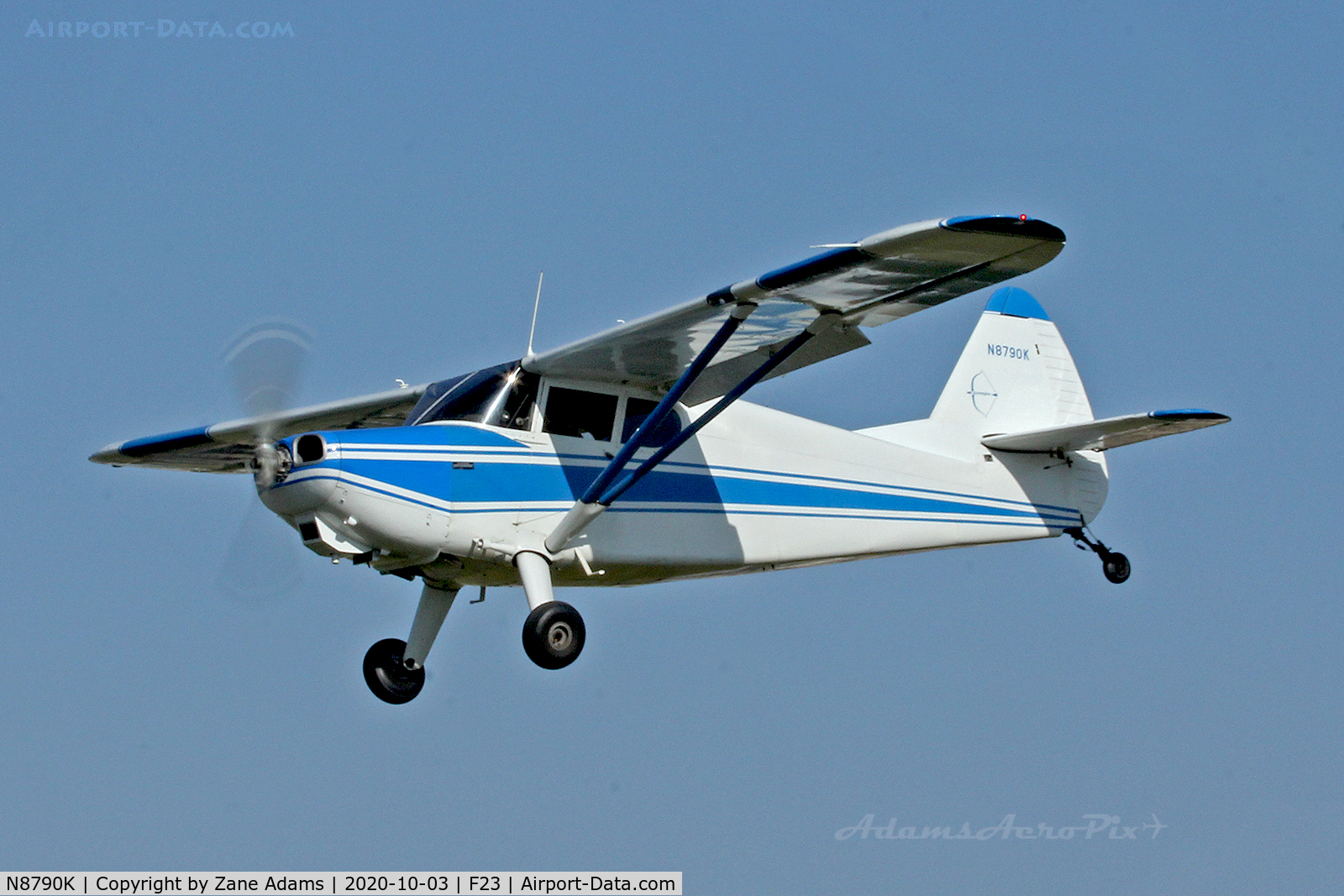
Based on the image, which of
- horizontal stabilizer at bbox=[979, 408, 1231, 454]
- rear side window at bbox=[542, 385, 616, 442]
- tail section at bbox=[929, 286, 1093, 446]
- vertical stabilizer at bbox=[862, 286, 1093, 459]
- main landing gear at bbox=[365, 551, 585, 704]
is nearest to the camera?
rear side window at bbox=[542, 385, 616, 442]

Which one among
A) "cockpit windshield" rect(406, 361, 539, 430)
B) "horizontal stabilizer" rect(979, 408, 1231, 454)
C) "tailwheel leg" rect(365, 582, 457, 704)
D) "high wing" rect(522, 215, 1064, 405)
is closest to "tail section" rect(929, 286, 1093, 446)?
"horizontal stabilizer" rect(979, 408, 1231, 454)

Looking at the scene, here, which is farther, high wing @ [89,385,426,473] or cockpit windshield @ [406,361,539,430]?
high wing @ [89,385,426,473]

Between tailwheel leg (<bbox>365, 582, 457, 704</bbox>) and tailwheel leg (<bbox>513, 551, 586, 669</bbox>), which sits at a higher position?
tailwheel leg (<bbox>365, 582, 457, 704</bbox>)

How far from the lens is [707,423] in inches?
505

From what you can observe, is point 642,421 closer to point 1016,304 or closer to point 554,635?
point 554,635

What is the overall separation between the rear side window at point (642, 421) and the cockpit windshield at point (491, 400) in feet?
2.66

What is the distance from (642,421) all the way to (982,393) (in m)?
4.43

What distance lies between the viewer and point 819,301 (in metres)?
11.7

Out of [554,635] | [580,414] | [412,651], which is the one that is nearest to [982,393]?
[580,414]

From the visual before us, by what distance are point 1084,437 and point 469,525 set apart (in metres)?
6.39

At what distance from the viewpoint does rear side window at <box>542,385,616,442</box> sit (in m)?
12.8

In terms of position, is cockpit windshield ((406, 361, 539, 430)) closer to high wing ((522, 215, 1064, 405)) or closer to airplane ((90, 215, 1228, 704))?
airplane ((90, 215, 1228, 704))

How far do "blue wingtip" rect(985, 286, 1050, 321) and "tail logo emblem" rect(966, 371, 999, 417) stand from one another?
0.95 meters

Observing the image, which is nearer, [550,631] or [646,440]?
[550,631]
